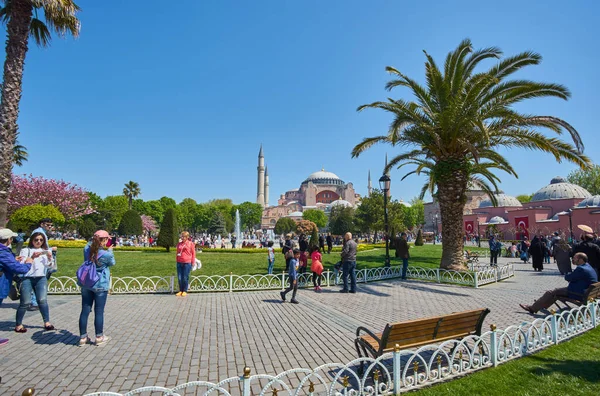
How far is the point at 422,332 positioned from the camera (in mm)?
3688

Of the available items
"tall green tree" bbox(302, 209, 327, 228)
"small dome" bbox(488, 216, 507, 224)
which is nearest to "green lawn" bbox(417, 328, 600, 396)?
"small dome" bbox(488, 216, 507, 224)

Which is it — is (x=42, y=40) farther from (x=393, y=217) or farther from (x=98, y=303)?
(x=393, y=217)

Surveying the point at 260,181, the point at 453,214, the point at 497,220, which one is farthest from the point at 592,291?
the point at 260,181

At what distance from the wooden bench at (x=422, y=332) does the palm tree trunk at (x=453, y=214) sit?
285 inches

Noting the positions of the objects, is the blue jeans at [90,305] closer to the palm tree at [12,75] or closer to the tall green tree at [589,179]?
the palm tree at [12,75]

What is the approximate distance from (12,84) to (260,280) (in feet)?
26.4

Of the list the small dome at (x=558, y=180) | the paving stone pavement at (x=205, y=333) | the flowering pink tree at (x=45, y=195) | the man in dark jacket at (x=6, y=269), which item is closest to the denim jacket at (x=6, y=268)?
the man in dark jacket at (x=6, y=269)

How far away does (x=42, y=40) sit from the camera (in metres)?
9.67

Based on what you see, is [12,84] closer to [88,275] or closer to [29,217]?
[88,275]

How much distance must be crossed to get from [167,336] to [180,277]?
11.3 ft

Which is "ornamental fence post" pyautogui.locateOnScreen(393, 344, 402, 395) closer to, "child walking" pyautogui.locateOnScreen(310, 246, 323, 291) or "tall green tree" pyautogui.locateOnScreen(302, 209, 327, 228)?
"child walking" pyautogui.locateOnScreen(310, 246, 323, 291)

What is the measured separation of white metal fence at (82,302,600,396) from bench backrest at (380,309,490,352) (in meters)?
0.13

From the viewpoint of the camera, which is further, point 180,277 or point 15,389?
point 180,277

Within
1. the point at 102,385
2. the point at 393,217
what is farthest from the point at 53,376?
the point at 393,217
